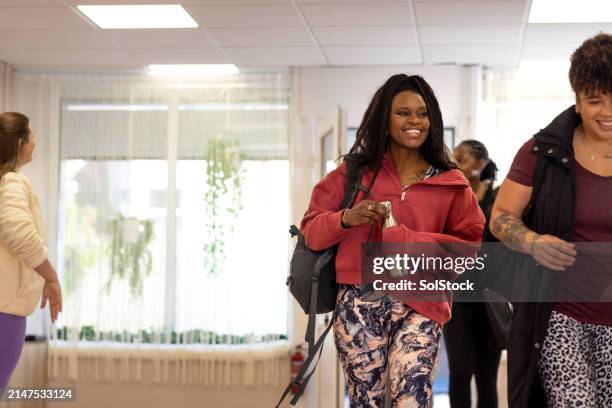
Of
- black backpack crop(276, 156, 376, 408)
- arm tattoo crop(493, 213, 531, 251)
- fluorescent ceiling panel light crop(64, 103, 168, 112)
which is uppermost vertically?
fluorescent ceiling panel light crop(64, 103, 168, 112)

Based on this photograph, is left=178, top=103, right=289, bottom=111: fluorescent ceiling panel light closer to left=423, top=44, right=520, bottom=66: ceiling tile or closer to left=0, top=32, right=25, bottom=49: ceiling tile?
left=423, top=44, right=520, bottom=66: ceiling tile

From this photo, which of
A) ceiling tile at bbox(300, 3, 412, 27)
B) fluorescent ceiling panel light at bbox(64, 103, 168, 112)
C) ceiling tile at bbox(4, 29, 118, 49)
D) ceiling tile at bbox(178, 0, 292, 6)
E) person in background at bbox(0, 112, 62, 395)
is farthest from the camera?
fluorescent ceiling panel light at bbox(64, 103, 168, 112)

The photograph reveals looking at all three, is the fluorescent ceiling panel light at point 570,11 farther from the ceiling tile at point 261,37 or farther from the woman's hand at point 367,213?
the woman's hand at point 367,213

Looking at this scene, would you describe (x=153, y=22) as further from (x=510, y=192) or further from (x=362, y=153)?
(x=510, y=192)

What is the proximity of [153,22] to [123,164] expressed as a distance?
1.74 m

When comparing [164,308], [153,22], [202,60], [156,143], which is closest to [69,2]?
[153,22]

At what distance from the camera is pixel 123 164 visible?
6.63 metres

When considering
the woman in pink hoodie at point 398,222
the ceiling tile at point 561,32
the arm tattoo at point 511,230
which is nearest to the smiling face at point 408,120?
the woman in pink hoodie at point 398,222

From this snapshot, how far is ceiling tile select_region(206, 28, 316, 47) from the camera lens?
17.4 ft

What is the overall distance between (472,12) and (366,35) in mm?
799

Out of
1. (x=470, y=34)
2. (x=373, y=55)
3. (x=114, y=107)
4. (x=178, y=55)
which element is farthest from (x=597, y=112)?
(x=114, y=107)

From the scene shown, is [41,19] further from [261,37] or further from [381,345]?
[381,345]

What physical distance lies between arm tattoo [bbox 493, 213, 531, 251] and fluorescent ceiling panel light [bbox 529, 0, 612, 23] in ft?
8.91

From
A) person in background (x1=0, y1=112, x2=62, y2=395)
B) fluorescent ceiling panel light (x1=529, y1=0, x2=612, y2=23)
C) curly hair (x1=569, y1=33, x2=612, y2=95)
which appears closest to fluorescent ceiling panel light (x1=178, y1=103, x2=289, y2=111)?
fluorescent ceiling panel light (x1=529, y1=0, x2=612, y2=23)
